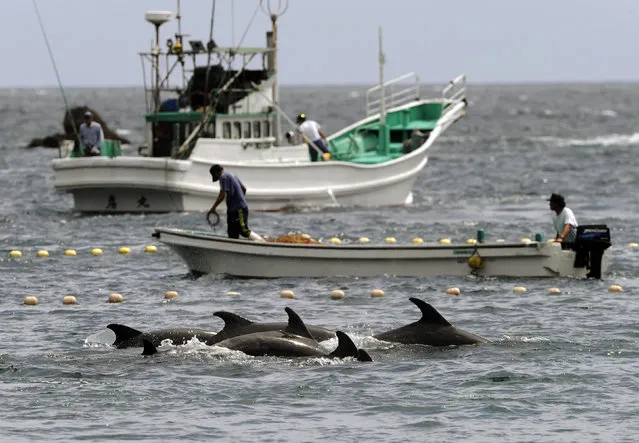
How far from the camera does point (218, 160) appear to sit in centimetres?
3017

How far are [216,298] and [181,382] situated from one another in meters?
5.75

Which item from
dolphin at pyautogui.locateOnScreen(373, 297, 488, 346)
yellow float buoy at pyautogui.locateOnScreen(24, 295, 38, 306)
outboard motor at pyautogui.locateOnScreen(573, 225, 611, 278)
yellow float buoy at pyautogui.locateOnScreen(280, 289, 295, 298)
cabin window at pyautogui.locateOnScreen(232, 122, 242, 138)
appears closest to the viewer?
dolphin at pyautogui.locateOnScreen(373, 297, 488, 346)

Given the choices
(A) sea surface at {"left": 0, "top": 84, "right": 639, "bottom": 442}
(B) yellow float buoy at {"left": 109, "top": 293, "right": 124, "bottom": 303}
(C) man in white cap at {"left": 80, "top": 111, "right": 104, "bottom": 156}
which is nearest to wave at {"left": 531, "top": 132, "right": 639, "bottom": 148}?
(A) sea surface at {"left": 0, "top": 84, "right": 639, "bottom": 442}

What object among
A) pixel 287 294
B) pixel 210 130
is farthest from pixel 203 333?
pixel 210 130

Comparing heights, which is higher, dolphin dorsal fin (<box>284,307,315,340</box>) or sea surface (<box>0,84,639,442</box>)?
dolphin dorsal fin (<box>284,307,315,340</box>)

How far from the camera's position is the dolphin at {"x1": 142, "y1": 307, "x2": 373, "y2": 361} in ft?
51.0

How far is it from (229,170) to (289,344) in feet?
47.5

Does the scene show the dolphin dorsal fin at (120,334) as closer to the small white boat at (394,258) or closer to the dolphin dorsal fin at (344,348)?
the dolphin dorsal fin at (344,348)

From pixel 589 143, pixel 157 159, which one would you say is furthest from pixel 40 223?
pixel 589 143

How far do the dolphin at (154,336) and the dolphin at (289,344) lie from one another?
1.30 ft

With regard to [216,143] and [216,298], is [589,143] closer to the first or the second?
[216,143]

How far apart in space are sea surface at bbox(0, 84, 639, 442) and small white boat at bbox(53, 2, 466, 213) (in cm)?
54

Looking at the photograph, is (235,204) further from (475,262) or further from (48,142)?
(48,142)

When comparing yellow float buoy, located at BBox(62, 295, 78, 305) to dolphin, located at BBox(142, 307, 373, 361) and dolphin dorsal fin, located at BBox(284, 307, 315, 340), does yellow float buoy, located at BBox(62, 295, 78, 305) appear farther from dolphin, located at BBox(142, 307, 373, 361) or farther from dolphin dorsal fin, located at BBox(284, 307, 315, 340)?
dolphin dorsal fin, located at BBox(284, 307, 315, 340)
